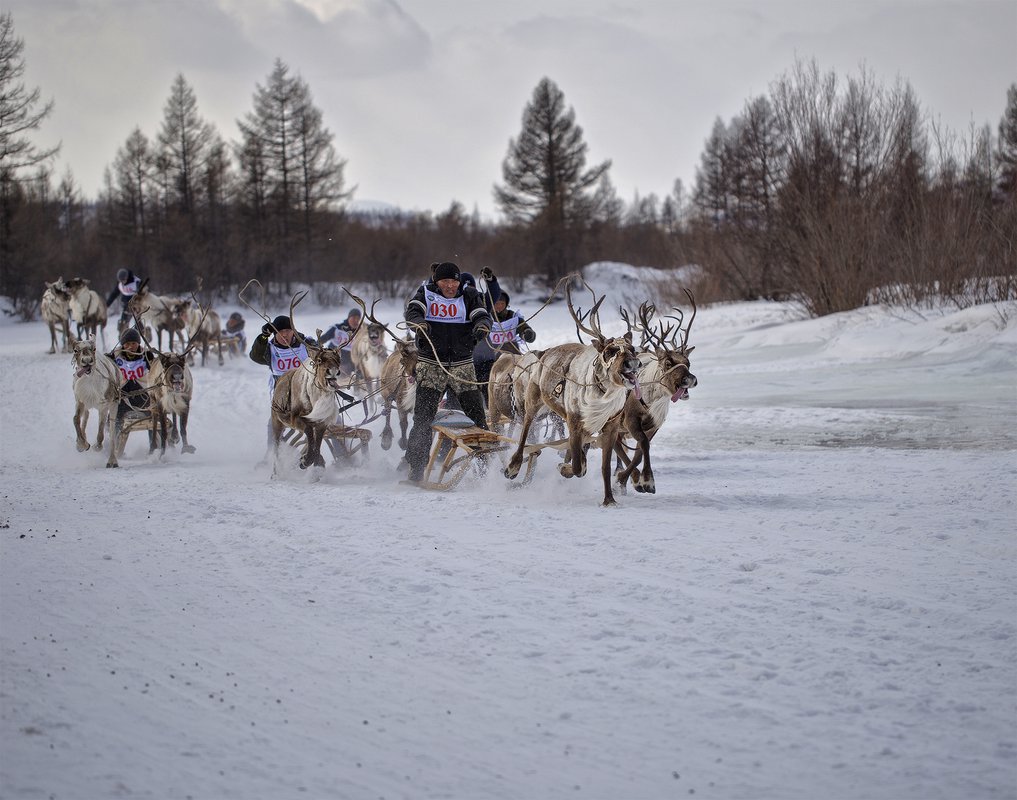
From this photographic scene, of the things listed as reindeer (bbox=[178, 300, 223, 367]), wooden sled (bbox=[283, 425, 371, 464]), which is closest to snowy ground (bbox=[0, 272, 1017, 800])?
wooden sled (bbox=[283, 425, 371, 464])

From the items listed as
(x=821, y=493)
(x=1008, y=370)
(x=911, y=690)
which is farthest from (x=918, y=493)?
(x=1008, y=370)

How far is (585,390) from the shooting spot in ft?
27.5

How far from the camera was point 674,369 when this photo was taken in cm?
810

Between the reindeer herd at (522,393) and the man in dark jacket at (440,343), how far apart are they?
1.10 feet

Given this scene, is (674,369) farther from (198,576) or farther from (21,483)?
(21,483)

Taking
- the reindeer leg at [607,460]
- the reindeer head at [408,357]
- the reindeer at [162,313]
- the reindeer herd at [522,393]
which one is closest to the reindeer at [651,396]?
the reindeer herd at [522,393]

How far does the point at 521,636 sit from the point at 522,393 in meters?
4.75

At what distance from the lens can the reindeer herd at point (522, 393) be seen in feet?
26.9

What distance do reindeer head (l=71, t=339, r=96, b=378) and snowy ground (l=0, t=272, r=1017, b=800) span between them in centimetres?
256

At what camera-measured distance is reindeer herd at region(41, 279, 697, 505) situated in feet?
26.9

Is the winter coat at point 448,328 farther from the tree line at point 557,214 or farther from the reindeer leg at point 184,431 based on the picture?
the tree line at point 557,214

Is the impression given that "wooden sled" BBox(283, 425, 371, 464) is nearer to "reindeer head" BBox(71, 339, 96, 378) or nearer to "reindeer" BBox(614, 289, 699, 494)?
"reindeer head" BBox(71, 339, 96, 378)

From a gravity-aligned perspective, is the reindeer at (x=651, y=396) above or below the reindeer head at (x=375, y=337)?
below

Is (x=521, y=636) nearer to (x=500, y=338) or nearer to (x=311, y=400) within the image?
(x=311, y=400)
